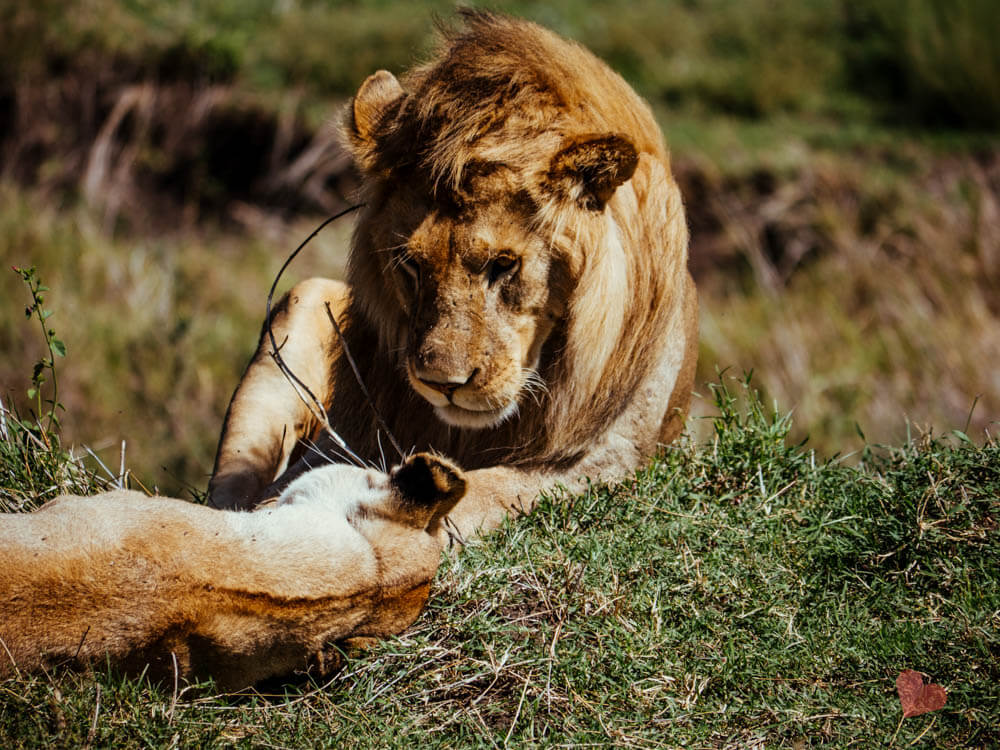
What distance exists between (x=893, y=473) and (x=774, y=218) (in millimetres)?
9423

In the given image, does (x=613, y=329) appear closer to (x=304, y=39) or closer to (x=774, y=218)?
(x=774, y=218)

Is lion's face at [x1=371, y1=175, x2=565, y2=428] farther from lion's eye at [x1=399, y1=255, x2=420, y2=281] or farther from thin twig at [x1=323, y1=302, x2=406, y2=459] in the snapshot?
thin twig at [x1=323, y1=302, x2=406, y2=459]

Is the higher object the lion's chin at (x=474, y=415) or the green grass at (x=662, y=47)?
the lion's chin at (x=474, y=415)

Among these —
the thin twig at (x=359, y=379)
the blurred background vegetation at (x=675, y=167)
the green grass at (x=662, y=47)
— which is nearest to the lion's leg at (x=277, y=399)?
the thin twig at (x=359, y=379)

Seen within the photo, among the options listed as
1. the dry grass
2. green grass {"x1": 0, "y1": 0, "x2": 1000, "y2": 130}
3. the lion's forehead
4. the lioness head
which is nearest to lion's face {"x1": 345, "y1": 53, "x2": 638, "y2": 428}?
the lion's forehead

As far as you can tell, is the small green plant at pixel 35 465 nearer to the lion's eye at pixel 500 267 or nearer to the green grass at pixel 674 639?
the green grass at pixel 674 639

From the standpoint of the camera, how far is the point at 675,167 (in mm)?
12352

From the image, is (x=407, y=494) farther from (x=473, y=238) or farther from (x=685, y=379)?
(x=685, y=379)

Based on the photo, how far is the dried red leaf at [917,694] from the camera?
279cm

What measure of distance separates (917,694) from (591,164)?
170 centimetres

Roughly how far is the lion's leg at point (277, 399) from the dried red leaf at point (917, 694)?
7.05 feet

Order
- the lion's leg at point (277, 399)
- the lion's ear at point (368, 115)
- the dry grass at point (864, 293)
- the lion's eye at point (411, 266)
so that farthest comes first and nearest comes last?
the dry grass at point (864, 293) < the lion's leg at point (277, 399) < the lion's ear at point (368, 115) < the lion's eye at point (411, 266)

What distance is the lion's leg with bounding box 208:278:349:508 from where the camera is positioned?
4.17m

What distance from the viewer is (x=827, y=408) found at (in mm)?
10852
